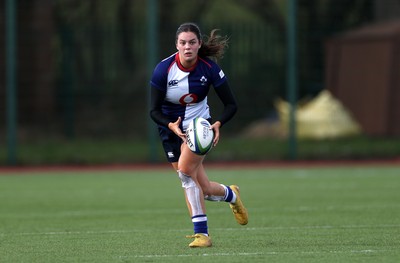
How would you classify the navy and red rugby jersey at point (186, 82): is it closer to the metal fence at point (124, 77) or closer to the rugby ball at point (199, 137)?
the rugby ball at point (199, 137)

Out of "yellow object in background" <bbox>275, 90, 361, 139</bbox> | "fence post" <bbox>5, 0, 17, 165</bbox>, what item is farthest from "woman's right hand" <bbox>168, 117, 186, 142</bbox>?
"yellow object in background" <bbox>275, 90, 361, 139</bbox>

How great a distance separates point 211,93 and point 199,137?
520 inches

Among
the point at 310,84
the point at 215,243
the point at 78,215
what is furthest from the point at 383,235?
the point at 310,84

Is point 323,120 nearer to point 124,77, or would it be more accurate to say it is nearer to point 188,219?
point 124,77

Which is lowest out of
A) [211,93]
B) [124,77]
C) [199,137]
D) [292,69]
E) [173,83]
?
[211,93]

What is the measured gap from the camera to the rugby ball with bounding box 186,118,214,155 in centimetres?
877

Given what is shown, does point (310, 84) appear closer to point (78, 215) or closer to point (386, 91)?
point (386, 91)

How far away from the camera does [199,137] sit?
28.7 ft

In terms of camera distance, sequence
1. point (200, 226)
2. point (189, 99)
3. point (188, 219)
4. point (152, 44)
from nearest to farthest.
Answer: point (200, 226) < point (189, 99) < point (188, 219) < point (152, 44)

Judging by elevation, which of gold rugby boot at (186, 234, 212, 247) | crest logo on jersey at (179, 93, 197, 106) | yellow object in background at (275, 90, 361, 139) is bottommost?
yellow object in background at (275, 90, 361, 139)

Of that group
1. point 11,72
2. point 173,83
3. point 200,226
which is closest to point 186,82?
point 173,83

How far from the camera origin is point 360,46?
2278 cm

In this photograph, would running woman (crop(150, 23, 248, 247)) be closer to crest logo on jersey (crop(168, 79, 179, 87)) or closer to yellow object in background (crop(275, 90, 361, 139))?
crest logo on jersey (crop(168, 79, 179, 87))

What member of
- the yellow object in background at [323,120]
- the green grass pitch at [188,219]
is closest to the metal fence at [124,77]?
the yellow object in background at [323,120]
